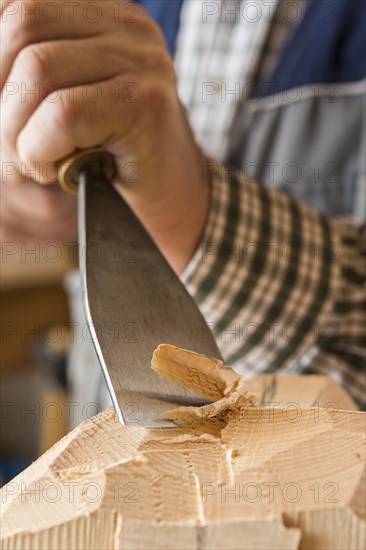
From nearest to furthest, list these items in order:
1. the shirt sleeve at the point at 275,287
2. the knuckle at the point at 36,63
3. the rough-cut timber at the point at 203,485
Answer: the rough-cut timber at the point at 203,485, the knuckle at the point at 36,63, the shirt sleeve at the point at 275,287

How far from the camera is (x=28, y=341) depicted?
2.14 meters

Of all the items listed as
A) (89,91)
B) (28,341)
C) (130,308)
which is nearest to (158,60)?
(89,91)

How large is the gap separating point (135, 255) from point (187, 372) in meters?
0.13

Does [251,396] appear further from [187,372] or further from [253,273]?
[253,273]

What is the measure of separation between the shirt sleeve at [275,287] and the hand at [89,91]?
127 millimetres

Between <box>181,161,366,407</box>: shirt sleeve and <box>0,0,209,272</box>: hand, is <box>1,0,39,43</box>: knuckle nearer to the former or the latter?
<box>0,0,209,272</box>: hand

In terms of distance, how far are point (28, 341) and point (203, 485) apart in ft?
6.19

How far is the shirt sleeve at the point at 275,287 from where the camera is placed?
0.78m

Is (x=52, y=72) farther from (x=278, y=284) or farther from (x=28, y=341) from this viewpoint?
(x=28, y=341)

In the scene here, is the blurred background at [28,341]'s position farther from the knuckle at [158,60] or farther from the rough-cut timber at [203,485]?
the rough-cut timber at [203,485]

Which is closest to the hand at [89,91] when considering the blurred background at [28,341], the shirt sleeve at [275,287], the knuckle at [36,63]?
the knuckle at [36,63]

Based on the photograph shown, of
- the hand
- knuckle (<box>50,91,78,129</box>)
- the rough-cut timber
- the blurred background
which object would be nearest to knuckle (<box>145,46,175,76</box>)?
the hand

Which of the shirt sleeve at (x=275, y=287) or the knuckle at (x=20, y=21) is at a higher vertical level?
the knuckle at (x=20, y=21)

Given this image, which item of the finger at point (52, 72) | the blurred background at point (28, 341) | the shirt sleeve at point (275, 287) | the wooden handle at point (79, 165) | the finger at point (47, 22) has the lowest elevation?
the blurred background at point (28, 341)
